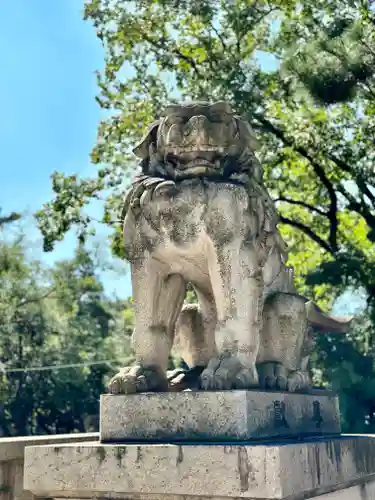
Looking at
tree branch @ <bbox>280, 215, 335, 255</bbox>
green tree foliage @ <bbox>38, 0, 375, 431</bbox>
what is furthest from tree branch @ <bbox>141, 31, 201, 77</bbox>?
tree branch @ <bbox>280, 215, 335, 255</bbox>

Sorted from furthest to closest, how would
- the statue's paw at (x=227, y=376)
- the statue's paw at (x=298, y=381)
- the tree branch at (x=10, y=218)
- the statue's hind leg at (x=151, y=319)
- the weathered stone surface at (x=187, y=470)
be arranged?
the tree branch at (x=10, y=218), the statue's paw at (x=298, y=381), the statue's hind leg at (x=151, y=319), the statue's paw at (x=227, y=376), the weathered stone surface at (x=187, y=470)

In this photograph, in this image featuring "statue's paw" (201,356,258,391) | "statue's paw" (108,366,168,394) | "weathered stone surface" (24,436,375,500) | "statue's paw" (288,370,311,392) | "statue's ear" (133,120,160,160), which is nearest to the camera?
"weathered stone surface" (24,436,375,500)

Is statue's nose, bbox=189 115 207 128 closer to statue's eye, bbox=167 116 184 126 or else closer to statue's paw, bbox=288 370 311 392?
statue's eye, bbox=167 116 184 126

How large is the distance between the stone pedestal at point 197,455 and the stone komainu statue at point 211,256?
0.15 meters

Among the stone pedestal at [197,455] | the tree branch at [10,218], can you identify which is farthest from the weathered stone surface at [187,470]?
the tree branch at [10,218]

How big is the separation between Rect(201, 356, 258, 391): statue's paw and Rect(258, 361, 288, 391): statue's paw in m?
0.29

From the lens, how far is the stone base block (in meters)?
3.22

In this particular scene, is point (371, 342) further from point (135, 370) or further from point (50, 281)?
point (50, 281)

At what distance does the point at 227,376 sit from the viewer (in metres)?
3.38

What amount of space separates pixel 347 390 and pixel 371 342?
123 cm

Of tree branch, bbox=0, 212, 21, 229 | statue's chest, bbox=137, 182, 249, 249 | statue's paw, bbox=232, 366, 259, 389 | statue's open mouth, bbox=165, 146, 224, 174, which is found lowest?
statue's paw, bbox=232, 366, 259, 389

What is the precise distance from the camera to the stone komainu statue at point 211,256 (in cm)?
360

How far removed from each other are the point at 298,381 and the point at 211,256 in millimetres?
959

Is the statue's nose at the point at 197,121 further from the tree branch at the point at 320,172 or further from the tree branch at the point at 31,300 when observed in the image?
the tree branch at the point at 31,300
